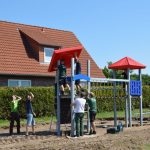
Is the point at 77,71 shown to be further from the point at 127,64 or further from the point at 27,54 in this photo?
the point at 27,54

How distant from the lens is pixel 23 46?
35938 millimetres

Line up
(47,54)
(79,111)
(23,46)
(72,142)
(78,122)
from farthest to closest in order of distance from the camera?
1. (23,46)
2. (47,54)
3. (78,122)
4. (79,111)
5. (72,142)

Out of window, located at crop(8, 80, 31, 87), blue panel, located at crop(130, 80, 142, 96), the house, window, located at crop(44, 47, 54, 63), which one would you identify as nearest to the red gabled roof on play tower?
blue panel, located at crop(130, 80, 142, 96)

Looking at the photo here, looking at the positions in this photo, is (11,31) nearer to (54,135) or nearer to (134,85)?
(134,85)

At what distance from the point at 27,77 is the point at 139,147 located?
65.6 feet

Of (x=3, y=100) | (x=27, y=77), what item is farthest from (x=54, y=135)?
(x=27, y=77)

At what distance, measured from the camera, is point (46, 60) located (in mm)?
35500

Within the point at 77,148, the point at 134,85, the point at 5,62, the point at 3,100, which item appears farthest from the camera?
the point at 5,62

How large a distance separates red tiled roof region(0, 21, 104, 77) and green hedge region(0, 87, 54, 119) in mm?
3702

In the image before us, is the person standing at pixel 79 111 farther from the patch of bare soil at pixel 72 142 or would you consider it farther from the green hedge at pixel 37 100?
the green hedge at pixel 37 100

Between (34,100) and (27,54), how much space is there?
7656 millimetres

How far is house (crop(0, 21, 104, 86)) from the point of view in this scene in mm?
32406

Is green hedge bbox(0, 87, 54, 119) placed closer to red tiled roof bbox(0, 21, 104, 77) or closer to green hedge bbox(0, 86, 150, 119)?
green hedge bbox(0, 86, 150, 119)

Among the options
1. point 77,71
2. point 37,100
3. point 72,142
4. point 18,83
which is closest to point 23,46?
point 18,83
